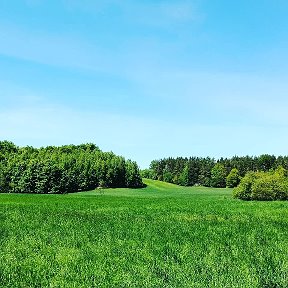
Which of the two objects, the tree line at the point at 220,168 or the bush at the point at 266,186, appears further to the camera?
the tree line at the point at 220,168

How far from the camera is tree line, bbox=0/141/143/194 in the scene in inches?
4183

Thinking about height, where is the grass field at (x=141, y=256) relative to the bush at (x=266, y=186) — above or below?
below

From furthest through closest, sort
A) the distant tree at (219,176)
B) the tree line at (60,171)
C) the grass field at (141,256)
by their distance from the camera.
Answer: the distant tree at (219,176) → the tree line at (60,171) → the grass field at (141,256)

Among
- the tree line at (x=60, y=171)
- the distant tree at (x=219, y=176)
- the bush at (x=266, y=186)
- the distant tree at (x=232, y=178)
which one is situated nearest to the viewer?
the bush at (x=266, y=186)

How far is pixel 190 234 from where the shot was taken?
20344 millimetres

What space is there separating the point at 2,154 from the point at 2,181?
20909 millimetres

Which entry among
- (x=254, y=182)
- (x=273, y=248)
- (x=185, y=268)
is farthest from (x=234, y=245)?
(x=254, y=182)

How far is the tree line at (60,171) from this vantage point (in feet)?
349

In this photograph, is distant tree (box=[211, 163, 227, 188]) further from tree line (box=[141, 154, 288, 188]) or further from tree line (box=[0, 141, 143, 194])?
tree line (box=[0, 141, 143, 194])

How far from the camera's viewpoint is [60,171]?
10925cm

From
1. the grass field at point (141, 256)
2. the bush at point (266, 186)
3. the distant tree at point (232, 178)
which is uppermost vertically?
the distant tree at point (232, 178)

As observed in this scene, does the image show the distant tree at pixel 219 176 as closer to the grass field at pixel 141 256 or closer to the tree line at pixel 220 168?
the tree line at pixel 220 168

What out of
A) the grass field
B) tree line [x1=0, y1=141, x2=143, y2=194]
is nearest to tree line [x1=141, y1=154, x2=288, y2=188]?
tree line [x1=0, y1=141, x2=143, y2=194]

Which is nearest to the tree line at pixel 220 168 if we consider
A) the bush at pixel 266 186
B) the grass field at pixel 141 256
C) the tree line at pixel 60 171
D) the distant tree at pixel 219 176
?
the distant tree at pixel 219 176
